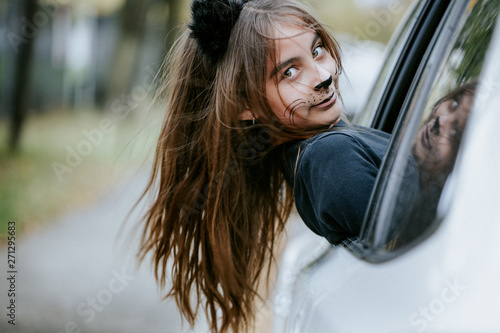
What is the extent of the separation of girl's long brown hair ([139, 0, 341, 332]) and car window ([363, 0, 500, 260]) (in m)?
0.48

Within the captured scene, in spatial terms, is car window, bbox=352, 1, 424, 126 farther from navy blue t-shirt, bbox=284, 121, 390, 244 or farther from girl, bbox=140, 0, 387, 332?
navy blue t-shirt, bbox=284, 121, 390, 244


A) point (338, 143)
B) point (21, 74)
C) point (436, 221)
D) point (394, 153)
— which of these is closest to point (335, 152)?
point (338, 143)

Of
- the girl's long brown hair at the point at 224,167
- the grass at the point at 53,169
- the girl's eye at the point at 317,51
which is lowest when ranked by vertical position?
the grass at the point at 53,169

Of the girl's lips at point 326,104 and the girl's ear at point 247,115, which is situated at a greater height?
the girl's lips at point 326,104

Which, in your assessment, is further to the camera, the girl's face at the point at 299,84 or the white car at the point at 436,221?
the girl's face at the point at 299,84

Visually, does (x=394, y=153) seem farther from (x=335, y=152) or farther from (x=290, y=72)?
(x=290, y=72)

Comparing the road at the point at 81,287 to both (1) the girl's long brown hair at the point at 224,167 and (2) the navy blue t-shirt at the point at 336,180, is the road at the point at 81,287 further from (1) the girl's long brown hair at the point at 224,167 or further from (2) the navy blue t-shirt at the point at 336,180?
(2) the navy blue t-shirt at the point at 336,180

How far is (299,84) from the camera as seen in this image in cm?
176

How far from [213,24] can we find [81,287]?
3.87m

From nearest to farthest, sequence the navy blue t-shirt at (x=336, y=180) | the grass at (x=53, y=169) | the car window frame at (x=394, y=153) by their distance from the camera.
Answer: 1. the car window frame at (x=394, y=153)
2. the navy blue t-shirt at (x=336, y=180)
3. the grass at (x=53, y=169)

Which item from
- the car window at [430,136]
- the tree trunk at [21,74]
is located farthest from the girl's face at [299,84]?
the tree trunk at [21,74]

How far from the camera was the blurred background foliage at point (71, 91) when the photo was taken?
8805 millimetres

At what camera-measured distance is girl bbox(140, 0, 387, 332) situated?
5.25ft

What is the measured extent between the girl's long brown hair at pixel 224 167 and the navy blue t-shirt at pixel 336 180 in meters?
0.20
